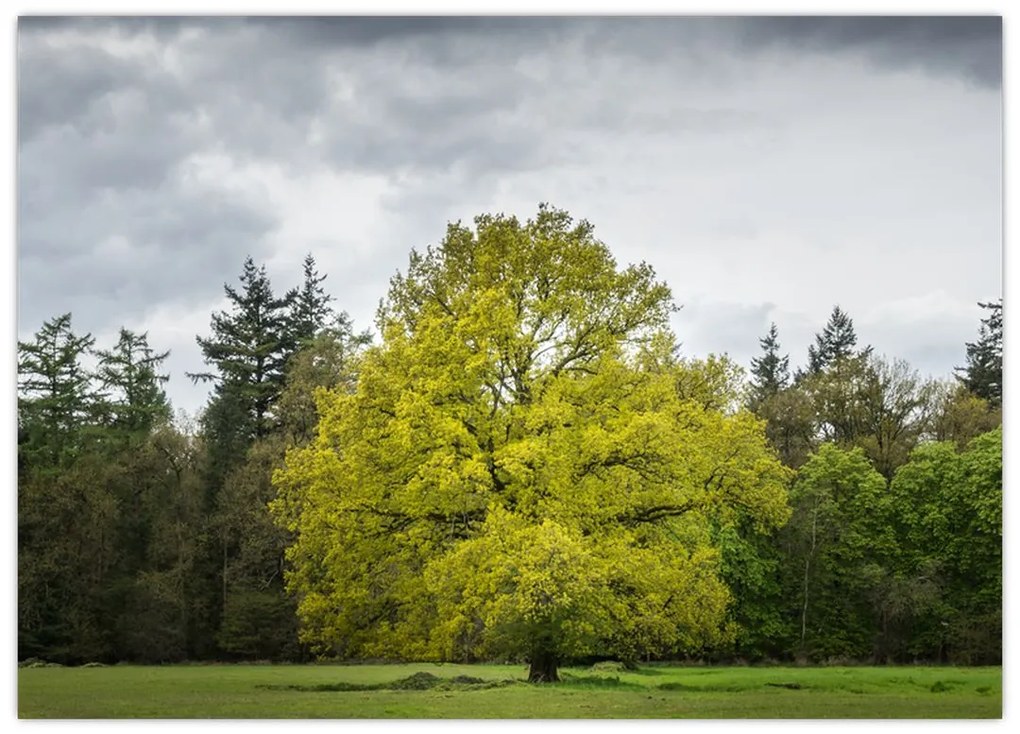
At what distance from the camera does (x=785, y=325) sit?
27.2m

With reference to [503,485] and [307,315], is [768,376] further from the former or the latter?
[503,485]

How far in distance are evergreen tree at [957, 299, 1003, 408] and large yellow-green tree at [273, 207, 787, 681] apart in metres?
9.68

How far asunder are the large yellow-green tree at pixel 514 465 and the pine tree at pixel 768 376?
20.8 m

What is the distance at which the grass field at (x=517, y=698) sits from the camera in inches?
661

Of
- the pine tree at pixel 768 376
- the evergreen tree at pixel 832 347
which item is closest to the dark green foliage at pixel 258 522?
the evergreen tree at pixel 832 347

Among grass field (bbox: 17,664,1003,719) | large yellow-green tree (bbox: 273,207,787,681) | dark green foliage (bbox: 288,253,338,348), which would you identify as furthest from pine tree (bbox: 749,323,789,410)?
large yellow-green tree (bbox: 273,207,787,681)

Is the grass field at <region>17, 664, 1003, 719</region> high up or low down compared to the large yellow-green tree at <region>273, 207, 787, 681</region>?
down

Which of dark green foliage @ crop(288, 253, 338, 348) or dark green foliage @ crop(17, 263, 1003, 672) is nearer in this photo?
dark green foliage @ crop(17, 263, 1003, 672)

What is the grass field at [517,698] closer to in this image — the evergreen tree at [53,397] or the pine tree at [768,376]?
the evergreen tree at [53,397]

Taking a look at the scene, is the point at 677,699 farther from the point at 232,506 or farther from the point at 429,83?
the point at 232,506

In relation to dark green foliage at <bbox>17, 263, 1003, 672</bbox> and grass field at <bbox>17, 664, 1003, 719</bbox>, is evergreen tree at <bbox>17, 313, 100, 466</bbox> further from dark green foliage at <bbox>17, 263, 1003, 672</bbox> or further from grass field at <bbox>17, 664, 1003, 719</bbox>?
grass field at <bbox>17, 664, 1003, 719</bbox>

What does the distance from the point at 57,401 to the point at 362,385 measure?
15.5 meters

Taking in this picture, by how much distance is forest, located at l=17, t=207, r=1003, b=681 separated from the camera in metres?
19.4

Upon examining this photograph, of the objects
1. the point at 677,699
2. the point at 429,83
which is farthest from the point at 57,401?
the point at 677,699
